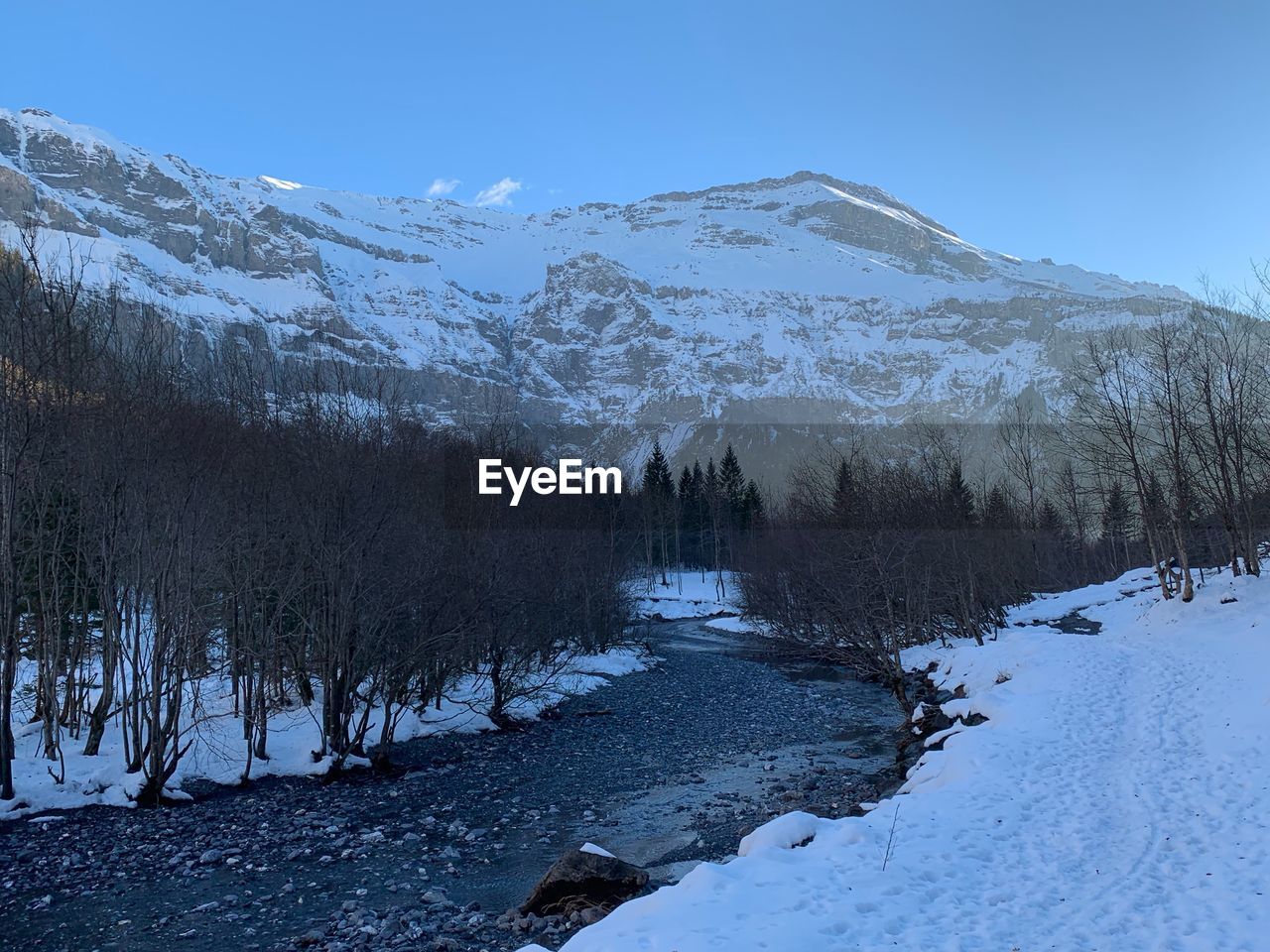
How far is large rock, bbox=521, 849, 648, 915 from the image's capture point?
988 centimetres

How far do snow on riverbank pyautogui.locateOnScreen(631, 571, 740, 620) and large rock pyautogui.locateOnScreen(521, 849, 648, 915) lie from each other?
150 feet

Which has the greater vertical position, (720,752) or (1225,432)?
(1225,432)

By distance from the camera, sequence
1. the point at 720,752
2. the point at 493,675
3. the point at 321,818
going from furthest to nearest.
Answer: the point at 493,675
the point at 720,752
the point at 321,818

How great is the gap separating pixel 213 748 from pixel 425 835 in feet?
23.7

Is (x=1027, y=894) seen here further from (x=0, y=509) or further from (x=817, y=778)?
(x=0, y=509)

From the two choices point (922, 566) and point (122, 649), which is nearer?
point (122, 649)

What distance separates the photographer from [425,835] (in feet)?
44.2

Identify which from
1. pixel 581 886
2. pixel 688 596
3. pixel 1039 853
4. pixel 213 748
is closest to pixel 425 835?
pixel 581 886

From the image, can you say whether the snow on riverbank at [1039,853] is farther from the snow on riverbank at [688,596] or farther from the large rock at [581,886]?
the snow on riverbank at [688,596]

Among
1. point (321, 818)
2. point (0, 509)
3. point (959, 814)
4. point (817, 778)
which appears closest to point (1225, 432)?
point (817, 778)

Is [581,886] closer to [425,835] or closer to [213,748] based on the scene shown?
[425,835]

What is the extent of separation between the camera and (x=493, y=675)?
2330cm

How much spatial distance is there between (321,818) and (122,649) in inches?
212

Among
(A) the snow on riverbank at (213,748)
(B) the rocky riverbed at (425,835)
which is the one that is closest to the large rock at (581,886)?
(B) the rocky riverbed at (425,835)
